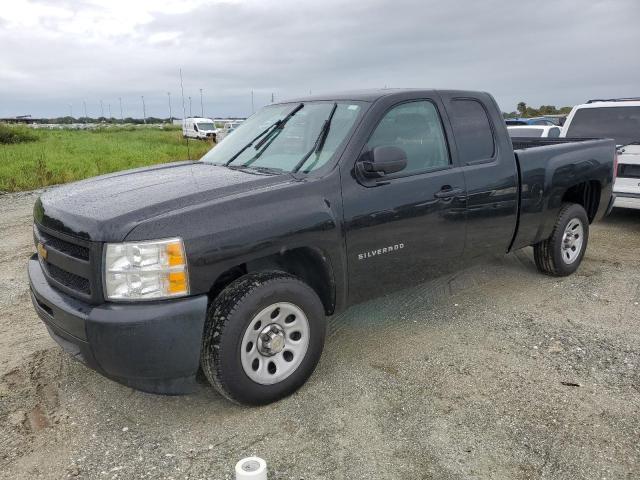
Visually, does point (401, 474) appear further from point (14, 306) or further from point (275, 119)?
point (14, 306)

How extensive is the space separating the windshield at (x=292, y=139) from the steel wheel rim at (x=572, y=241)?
2.99 meters

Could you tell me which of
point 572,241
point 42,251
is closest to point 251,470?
point 42,251

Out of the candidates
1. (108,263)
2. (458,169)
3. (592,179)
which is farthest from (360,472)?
(592,179)

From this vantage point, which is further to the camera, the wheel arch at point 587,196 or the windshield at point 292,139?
the wheel arch at point 587,196

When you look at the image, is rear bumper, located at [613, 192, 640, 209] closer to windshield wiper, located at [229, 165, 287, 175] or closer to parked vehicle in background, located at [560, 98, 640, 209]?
parked vehicle in background, located at [560, 98, 640, 209]

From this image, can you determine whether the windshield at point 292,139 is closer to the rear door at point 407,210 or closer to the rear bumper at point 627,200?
the rear door at point 407,210

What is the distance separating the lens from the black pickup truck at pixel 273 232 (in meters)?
2.78

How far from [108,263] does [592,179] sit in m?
4.91

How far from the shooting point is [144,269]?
108 inches

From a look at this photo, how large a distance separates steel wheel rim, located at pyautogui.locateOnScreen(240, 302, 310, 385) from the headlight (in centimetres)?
54

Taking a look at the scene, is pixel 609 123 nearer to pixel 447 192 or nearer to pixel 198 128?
pixel 447 192

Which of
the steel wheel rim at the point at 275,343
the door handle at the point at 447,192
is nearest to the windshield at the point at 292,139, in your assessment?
the door handle at the point at 447,192

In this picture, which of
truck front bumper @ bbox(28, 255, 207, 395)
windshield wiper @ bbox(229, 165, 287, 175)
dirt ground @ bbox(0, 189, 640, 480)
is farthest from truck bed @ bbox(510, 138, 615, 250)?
truck front bumper @ bbox(28, 255, 207, 395)

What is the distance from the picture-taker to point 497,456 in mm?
2783
